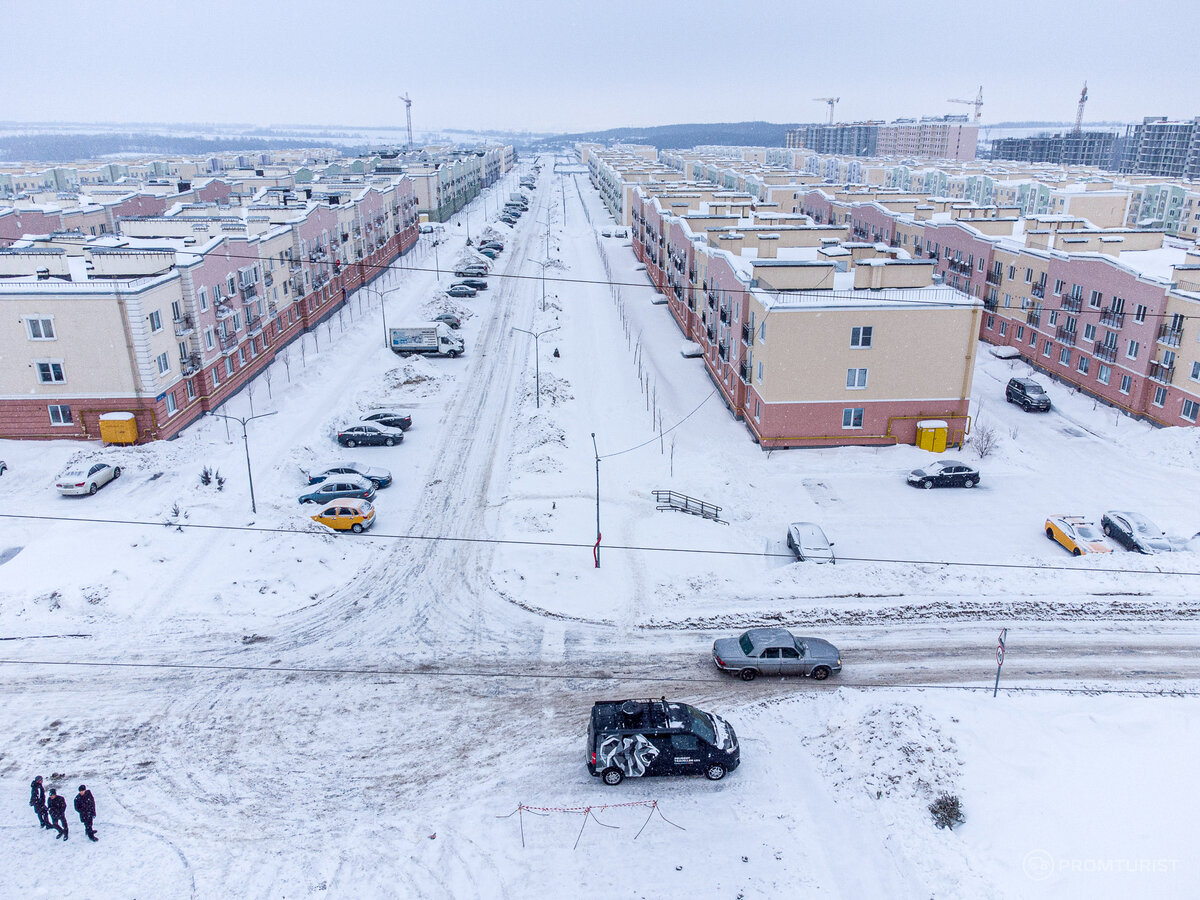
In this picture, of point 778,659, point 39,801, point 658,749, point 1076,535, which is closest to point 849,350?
point 1076,535

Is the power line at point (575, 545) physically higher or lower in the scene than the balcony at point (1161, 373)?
lower

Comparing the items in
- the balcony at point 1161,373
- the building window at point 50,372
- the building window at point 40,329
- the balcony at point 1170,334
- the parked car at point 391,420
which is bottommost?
the parked car at point 391,420

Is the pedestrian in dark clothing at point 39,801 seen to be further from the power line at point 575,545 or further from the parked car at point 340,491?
the parked car at point 340,491

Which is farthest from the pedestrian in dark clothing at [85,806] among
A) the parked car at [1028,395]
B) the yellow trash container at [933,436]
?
the parked car at [1028,395]

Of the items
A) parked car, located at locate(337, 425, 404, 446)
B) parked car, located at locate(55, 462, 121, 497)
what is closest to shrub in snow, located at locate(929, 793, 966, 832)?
parked car, located at locate(337, 425, 404, 446)

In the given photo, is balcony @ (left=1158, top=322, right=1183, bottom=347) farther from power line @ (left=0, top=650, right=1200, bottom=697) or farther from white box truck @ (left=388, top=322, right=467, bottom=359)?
white box truck @ (left=388, top=322, right=467, bottom=359)

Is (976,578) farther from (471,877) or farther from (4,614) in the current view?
(4,614)

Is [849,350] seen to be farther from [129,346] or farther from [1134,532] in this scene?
[129,346]
